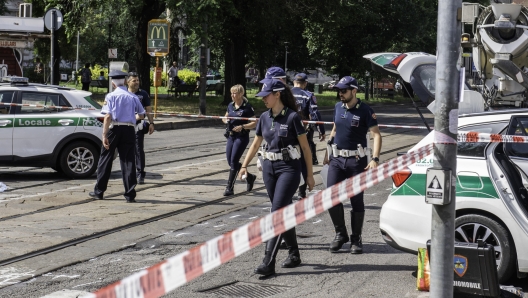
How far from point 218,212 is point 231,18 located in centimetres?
2200

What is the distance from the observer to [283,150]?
7.57 meters

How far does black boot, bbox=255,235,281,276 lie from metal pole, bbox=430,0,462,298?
244 cm

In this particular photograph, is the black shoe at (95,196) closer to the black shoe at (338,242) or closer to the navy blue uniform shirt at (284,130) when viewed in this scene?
the black shoe at (338,242)

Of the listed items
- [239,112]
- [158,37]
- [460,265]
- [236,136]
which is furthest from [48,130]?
[158,37]

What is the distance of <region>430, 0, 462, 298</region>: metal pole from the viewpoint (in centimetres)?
487

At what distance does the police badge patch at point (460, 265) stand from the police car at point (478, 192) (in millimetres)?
712

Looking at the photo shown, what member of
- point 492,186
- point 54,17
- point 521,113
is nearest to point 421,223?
point 492,186

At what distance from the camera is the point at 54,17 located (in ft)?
74.7

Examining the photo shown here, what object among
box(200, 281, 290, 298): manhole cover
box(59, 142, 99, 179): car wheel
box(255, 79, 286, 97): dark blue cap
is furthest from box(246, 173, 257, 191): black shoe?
box(200, 281, 290, 298): manhole cover

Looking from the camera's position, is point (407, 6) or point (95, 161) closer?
point (95, 161)

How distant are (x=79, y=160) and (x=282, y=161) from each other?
6.59 meters

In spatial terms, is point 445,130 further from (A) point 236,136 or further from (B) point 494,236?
(A) point 236,136

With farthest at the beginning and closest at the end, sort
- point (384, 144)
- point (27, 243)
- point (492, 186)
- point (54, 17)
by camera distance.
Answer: point (54, 17), point (384, 144), point (27, 243), point (492, 186)

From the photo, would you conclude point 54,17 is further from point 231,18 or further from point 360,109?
point 360,109
